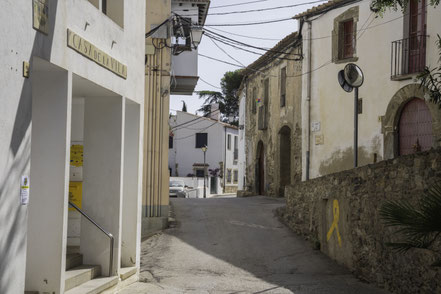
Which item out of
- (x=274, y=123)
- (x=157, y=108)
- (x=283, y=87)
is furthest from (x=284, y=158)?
(x=157, y=108)

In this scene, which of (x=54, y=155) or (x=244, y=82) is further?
(x=244, y=82)

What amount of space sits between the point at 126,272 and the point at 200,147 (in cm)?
4549

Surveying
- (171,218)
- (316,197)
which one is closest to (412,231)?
(316,197)

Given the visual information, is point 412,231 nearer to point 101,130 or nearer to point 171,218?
point 101,130

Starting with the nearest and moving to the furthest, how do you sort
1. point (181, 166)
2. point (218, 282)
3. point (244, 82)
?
point (218, 282)
point (244, 82)
point (181, 166)

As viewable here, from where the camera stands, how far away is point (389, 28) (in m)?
19.1

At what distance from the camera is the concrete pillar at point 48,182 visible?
738 centimetres

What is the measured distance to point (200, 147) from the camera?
5534 centimetres

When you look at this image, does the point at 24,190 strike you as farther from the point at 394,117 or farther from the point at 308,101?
the point at 308,101

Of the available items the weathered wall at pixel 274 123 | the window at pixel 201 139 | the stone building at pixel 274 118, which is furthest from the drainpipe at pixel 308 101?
the window at pixel 201 139

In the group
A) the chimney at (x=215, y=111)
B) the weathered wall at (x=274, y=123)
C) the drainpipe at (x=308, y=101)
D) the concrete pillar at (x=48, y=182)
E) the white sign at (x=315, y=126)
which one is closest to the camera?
the concrete pillar at (x=48, y=182)

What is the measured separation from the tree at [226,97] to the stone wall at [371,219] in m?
45.6

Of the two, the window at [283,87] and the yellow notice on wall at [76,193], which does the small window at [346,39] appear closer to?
the window at [283,87]

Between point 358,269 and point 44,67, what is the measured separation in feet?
21.4
